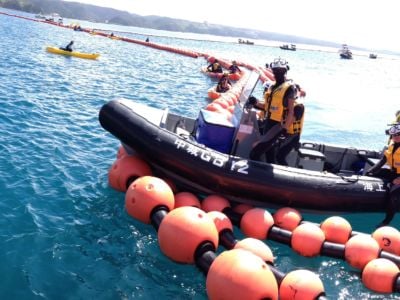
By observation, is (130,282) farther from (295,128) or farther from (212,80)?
(212,80)

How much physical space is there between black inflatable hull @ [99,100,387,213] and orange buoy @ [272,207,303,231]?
1.02ft

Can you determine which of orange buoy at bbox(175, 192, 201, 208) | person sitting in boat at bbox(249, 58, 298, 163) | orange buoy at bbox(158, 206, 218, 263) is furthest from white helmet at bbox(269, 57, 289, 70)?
orange buoy at bbox(158, 206, 218, 263)

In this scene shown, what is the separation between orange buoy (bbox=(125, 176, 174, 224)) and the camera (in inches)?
208

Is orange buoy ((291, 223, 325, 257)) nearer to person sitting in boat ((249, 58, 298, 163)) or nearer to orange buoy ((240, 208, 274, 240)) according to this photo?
orange buoy ((240, 208, 274, 240))

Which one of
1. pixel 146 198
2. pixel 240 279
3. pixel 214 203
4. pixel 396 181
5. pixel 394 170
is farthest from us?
pixel 394 170

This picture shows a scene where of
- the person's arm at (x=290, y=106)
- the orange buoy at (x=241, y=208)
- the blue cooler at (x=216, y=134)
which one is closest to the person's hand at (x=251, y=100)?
the blue cooler at (x=216, y=134)

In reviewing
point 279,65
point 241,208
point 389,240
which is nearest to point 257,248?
point 241,208

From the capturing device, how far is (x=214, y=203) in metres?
5.83

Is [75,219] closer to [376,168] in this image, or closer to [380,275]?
[380,275]

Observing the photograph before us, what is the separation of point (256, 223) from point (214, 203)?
68 centimetres

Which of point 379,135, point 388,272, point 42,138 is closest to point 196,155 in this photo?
point 388,272

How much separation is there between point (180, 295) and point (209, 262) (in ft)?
1.48

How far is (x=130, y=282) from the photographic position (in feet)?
14.7

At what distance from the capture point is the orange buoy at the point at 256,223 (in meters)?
5.42
